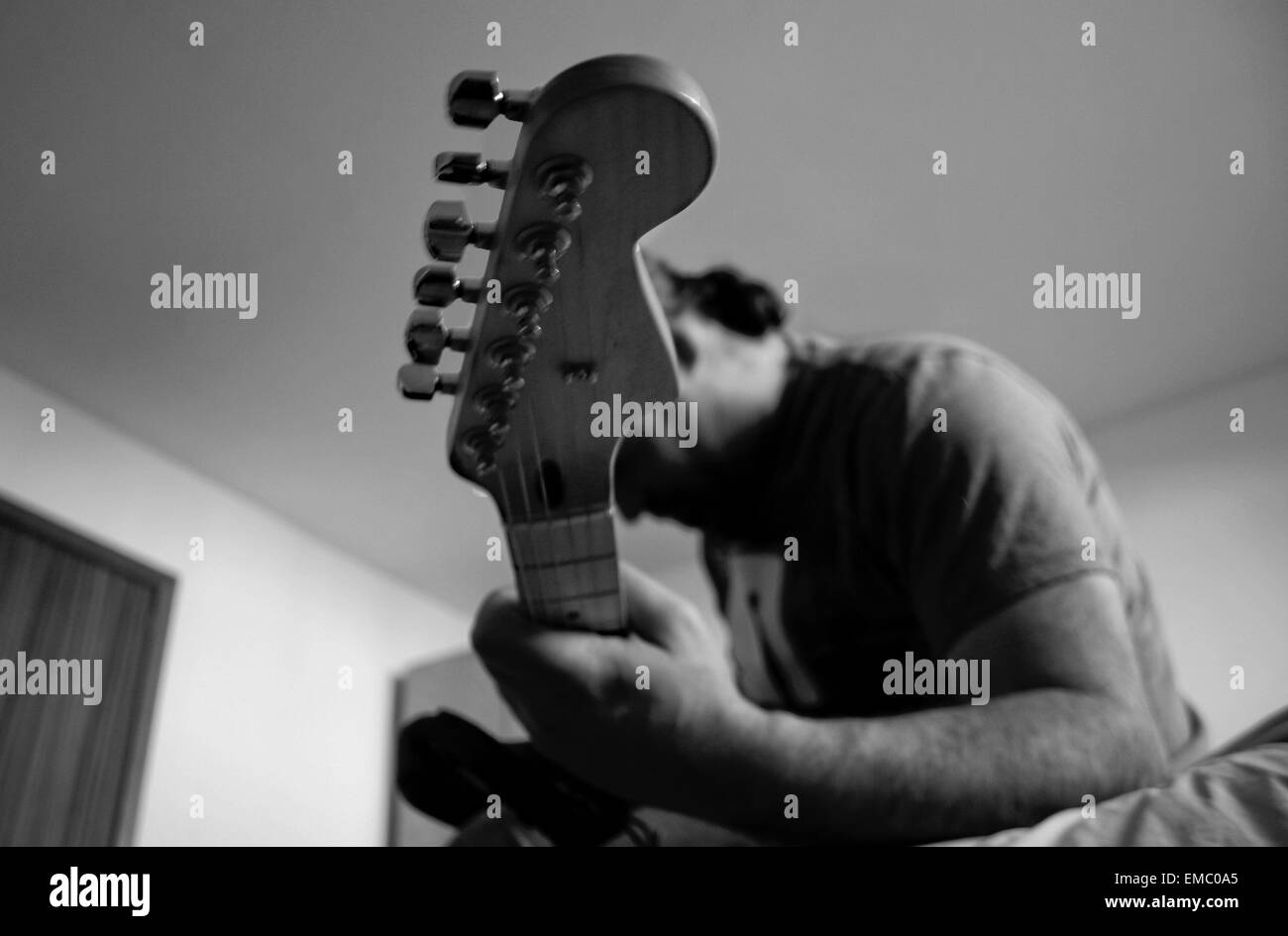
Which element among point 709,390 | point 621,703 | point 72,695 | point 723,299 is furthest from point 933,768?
point 72,695

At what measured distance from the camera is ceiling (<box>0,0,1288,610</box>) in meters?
1.25

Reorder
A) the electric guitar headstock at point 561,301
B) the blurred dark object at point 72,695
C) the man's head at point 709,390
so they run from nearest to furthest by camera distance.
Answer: the electric guitar headstock at point 561,301
the man's head at point 709,390
the blurred dark object at point 72,695

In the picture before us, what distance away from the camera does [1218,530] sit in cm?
178

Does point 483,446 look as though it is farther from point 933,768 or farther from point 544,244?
point 933,768

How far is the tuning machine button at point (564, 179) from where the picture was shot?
0.37m

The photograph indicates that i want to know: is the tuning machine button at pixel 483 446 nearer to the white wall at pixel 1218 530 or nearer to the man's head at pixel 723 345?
the man's head at pixel 723 345

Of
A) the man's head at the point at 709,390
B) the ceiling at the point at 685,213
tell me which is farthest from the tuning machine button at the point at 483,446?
the ceiling at the point at 685,213

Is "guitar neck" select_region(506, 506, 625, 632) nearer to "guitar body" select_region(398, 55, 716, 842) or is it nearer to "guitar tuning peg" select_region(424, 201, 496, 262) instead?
"guitar body" select_region(398, 55, 716, 842)

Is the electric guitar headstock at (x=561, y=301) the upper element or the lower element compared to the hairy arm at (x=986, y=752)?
upper

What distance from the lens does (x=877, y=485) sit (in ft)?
2.17

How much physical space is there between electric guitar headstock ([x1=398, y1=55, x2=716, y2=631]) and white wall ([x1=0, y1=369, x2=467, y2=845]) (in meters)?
1.41

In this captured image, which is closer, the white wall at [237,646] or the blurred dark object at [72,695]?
the blurred dark object at [72,695]

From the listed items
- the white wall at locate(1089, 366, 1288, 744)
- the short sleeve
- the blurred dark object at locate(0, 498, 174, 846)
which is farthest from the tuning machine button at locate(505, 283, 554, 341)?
the white wall at locate(1089, 366, 1288, 744)

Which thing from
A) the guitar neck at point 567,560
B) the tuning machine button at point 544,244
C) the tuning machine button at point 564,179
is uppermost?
the tuning machine button at point 564,179
